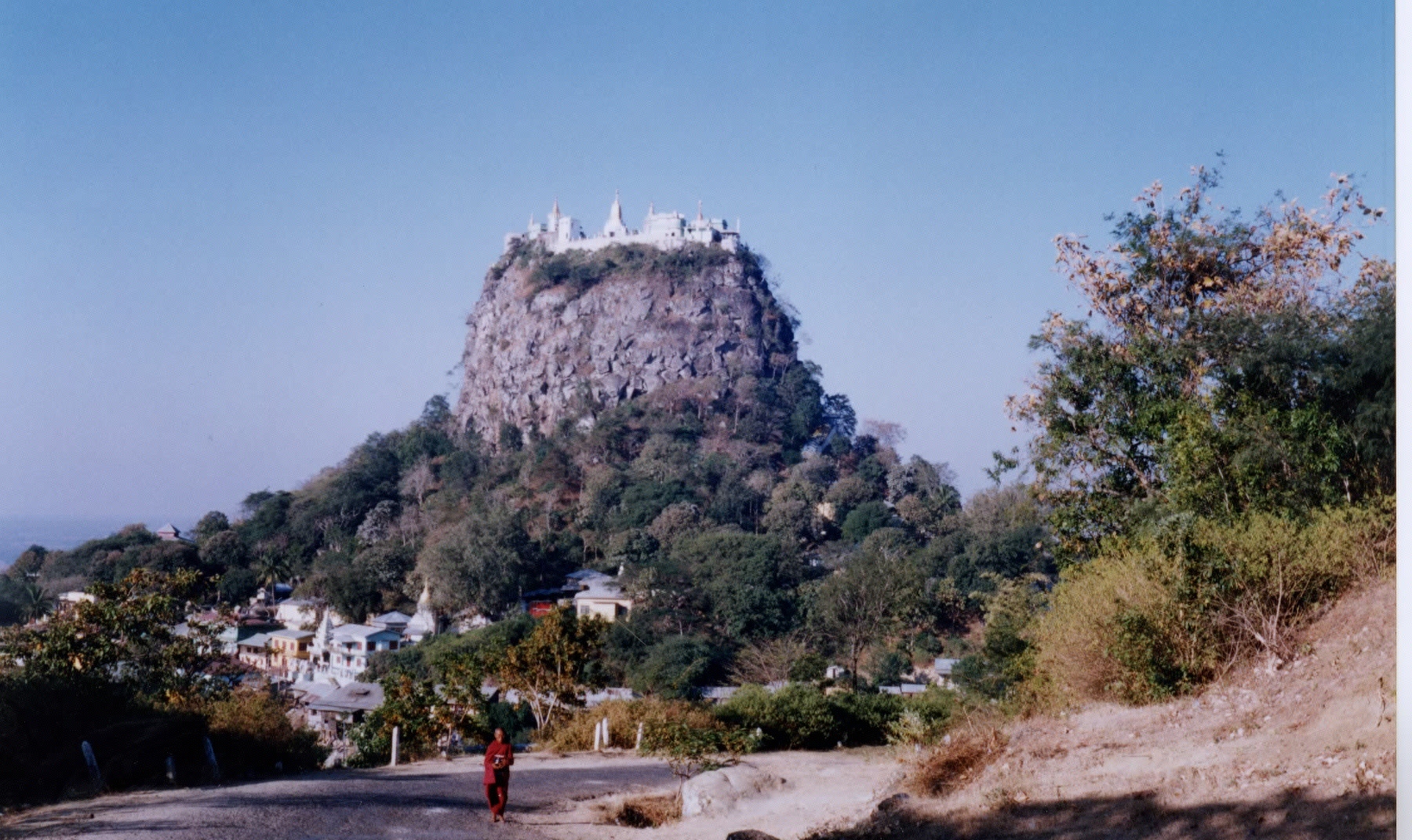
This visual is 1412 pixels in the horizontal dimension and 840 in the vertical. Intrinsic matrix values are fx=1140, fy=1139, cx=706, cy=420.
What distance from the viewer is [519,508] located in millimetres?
43438

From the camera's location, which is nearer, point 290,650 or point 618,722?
point 618,722

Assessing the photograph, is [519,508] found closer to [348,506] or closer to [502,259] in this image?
[348,506]

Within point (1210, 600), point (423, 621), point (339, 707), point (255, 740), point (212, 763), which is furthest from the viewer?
point (423, 621)

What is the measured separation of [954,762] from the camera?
19.6ft

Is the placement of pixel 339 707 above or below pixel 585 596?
below

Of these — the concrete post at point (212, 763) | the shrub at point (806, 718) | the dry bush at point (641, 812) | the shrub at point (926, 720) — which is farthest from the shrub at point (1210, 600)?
the concrete post at point (212, 763)

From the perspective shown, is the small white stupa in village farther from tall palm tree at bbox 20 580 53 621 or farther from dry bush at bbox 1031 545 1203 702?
dry bush at bbox 1031 545 1203 702

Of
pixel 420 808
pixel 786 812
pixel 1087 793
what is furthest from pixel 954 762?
pixel 420 808

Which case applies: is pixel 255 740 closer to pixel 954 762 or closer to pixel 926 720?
pixel 954 762

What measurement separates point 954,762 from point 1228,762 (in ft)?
4.88

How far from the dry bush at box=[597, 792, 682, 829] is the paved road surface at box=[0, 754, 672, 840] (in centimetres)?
27

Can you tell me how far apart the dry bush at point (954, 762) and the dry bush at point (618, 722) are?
3575mm

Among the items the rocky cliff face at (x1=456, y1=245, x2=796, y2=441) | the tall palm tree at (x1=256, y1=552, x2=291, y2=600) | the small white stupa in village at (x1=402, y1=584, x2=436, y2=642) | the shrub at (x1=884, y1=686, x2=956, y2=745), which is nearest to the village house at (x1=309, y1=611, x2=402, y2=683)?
the small white stupa in village at (x1=402, y1=584, x2=436, y2=642)

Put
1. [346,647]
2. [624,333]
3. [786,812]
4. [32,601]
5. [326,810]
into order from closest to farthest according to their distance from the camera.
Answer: [326,810], [786,812], [32,601], [346,647], [624,333]
